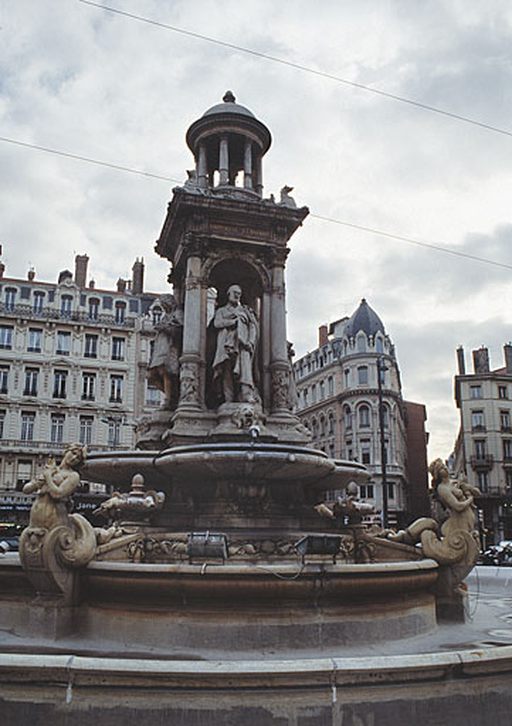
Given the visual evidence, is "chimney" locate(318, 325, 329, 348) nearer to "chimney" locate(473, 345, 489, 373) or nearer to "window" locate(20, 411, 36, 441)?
"chimney" locate(473, 345, 489, 373)

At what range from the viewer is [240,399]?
12.1 meters

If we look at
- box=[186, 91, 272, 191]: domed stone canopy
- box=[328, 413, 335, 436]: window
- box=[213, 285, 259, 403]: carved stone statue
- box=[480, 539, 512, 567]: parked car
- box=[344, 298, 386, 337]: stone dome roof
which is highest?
box=[344, 298, 386, 337]: stone dome roof

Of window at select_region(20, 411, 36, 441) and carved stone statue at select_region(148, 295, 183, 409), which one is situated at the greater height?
window at select_region(20, 411, 36, 441)

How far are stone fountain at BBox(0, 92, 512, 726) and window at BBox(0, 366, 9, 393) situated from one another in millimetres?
40320

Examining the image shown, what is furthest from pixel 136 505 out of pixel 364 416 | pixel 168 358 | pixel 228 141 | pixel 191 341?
pixel 364 416

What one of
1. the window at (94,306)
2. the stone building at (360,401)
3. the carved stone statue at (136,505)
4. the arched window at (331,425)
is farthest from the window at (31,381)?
the carved stone statue at (136,505)

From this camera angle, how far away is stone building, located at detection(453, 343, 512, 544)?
215 feet

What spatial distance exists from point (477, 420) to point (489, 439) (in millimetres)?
2438

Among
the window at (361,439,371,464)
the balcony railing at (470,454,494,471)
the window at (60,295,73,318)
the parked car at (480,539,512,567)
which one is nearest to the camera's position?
the parked car at (480,539,512,567)

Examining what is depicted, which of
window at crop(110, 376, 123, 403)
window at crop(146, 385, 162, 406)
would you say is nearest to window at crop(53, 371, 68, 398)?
window at crop(110, 376, 123, 403)

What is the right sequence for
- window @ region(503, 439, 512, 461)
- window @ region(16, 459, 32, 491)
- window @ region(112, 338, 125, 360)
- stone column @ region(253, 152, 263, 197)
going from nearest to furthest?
stone column @ region(253, 152, 263, 197) < window @ region(16, 459, 32, 491) < window @ region(112, 338, 125, 360) < window @ region(503, 439, 512, 461)

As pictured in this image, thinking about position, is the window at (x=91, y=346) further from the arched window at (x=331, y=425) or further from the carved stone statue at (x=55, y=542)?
the carved stone statue at (x=55, y=542)

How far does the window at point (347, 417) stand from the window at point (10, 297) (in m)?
31.8

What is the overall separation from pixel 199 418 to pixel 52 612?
5.29 m
